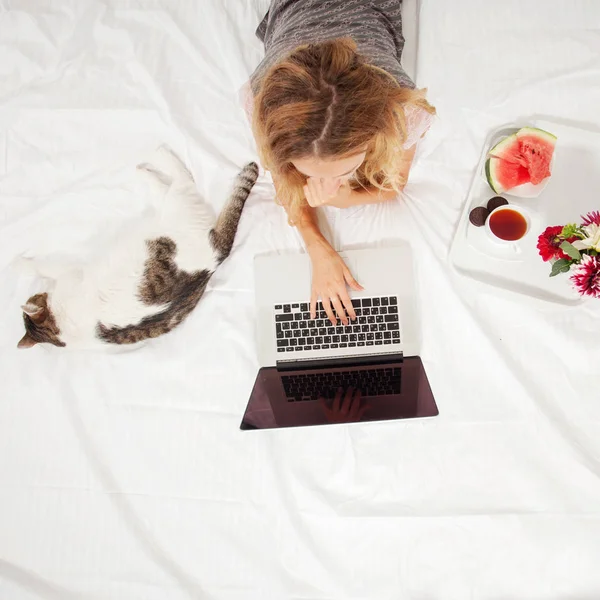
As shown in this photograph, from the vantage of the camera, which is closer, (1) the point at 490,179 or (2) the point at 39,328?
(1) the point at 490,179

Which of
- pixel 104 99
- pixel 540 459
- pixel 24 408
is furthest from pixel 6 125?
pixel 540 459

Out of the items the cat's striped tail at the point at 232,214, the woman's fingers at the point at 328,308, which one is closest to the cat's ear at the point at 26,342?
the cat's striped tail at the point at 232,214

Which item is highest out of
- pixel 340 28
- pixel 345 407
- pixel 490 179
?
pixel 340 28

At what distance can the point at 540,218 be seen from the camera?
3.41 ft

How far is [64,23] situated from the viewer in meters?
1.29

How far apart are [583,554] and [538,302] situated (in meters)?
0.55

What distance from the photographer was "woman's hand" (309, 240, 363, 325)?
3.55 ft

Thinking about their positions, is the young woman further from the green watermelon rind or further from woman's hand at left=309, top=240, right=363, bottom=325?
the green watermelon rind

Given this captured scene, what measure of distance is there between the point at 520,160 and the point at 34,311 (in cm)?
113

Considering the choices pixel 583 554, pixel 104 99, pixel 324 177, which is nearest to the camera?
pixel 324 177

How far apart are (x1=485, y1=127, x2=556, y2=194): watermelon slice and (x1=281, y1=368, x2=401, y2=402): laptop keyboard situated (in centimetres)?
47

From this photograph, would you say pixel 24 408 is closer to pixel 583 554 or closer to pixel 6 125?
pixel 6 125

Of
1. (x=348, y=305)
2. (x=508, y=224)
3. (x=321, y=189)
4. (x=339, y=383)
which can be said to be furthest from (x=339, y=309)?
→ (x=508, y=224)

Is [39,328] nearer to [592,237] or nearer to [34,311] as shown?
[34,311]
